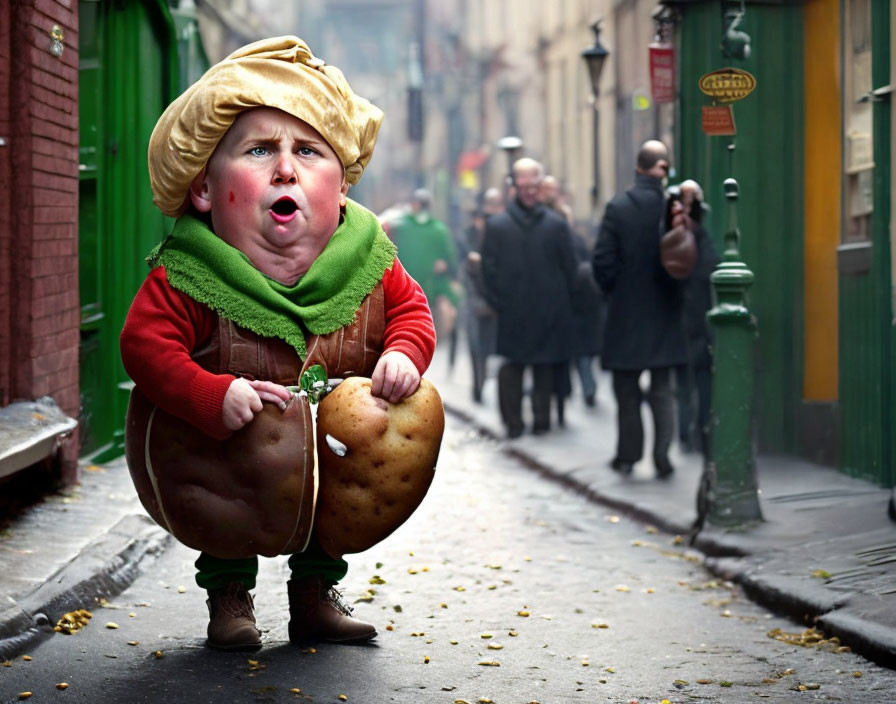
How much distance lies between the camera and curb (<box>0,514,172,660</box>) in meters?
5.61

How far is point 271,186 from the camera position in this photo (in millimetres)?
5062

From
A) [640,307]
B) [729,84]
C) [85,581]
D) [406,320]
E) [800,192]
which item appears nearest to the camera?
[406,320]

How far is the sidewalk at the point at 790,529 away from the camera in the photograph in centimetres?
629

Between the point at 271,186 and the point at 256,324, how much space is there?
16.1 inches

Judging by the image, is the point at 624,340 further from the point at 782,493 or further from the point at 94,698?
the point at 94,698

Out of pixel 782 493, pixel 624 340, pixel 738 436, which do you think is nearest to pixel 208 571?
pixel 738 436

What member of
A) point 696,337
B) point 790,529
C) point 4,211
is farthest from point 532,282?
point 4,211

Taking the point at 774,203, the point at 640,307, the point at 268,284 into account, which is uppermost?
the point at 774,203

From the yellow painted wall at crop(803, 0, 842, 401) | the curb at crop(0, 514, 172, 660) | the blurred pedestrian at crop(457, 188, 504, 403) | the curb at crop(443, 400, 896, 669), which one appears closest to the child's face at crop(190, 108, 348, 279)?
the curb at crop(0, 514, 172, 660)

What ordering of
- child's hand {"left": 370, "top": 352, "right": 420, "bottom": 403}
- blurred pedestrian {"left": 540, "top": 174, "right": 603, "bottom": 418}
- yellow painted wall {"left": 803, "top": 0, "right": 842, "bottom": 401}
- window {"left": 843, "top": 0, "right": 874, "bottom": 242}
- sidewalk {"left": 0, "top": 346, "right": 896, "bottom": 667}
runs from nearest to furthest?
child's hand {"left": 370, "top": 352, "right": 420, "bottom": 403} → sidewalk {"left": 0, "top": 346, "right": 896, "bottom": 667} → window {"left": 843, "top": 0, "right": 874, "bottom": 242} → yellow painted wall {"left": 803, "top": 0, "right": 842, "bottom": 401} → blurred pedestrian {"left": 540, "top": 174, "right": 603, "bottom": 418}

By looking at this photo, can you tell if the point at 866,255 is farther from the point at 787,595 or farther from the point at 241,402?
the point at 241,402

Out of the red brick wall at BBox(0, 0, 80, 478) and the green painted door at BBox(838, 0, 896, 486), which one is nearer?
the red brick wall at BBox(0, 0, 80, 478)

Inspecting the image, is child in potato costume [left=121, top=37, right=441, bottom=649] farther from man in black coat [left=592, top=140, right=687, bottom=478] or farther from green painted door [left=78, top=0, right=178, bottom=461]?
man in black coat [left=592, top=140, right=687, bottom=478]

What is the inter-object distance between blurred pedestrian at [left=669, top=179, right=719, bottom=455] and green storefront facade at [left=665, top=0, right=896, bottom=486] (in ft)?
1.18
